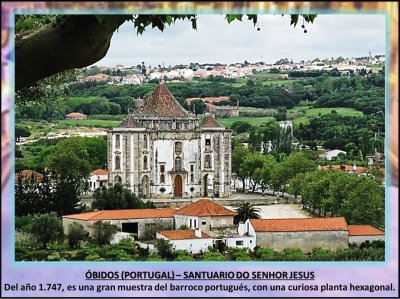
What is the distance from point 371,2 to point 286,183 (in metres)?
21.7

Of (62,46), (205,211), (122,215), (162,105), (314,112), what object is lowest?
(122,215)

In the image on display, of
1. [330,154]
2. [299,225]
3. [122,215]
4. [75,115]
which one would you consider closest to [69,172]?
[75,115]

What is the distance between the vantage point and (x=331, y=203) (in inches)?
748

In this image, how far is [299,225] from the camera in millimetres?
14891

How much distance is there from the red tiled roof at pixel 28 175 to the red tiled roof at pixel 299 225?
755 cm

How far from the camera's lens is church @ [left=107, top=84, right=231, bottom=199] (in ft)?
83.3

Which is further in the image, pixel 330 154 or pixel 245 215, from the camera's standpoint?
pixel 330 154

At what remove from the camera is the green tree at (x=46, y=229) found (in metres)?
15.3

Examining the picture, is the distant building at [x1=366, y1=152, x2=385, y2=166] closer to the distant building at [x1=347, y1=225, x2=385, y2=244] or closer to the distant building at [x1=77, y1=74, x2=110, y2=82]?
the distant building at [x1=347, y1=225, x2=385, y2=244]

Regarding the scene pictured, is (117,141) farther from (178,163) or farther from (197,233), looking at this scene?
(197,233)

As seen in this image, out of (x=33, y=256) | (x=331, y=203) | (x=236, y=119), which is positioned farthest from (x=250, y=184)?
(x=33, y=256)

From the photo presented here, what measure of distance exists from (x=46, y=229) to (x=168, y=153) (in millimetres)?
10566

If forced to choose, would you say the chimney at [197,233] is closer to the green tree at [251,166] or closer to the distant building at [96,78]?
the green tree at [251,166]

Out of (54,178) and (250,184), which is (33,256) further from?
(250,184)
